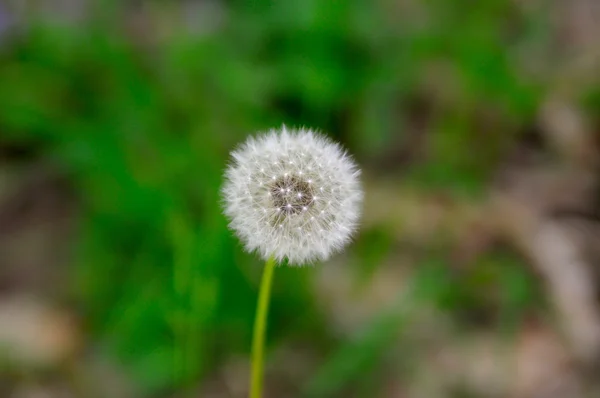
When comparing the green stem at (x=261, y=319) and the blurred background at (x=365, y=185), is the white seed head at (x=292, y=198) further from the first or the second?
Result: the blurred background at (x=365, y=185)

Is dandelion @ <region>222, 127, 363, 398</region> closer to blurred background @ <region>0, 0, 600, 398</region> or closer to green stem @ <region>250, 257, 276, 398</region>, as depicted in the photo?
green stem @ <region>250, 257, 276, 398</region>

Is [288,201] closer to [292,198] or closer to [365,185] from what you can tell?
[292,198]

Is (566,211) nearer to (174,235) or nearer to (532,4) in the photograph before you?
(532,4)

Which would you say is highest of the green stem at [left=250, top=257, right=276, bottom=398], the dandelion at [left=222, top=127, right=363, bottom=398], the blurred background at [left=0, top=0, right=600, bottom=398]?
the blurred background at [left=0, top=0, right=600, bottom=398]

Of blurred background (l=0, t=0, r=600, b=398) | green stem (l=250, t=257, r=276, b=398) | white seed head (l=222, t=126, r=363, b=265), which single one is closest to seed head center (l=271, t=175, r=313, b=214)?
A: white seed head (l=222, t=126, r=363, b=265)

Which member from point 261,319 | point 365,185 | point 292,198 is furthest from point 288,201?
point 365,185

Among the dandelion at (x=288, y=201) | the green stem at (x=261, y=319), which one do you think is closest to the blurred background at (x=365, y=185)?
the green stem at (x=261, y=319)

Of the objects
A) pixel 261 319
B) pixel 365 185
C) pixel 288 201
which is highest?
pixel 365 185
